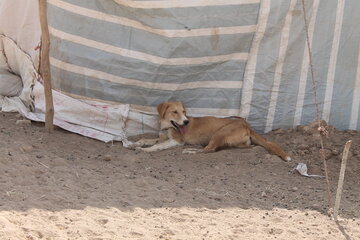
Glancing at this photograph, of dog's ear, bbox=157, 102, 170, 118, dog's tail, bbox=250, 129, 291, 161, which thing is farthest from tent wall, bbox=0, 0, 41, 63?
dog's tail, bbox=250, 129, 291, 161

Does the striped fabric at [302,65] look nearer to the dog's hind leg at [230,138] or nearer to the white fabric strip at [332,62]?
the white fabric strip at [332,62]

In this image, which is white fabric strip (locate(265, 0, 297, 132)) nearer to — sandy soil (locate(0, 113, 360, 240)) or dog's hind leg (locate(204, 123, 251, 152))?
sandy soil (locate(0, 113, 360, 240))

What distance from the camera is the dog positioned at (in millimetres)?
6637

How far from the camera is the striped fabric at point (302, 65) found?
6.66 meters

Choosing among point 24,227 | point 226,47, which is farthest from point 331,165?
point 24,227

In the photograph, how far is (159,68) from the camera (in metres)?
6.78

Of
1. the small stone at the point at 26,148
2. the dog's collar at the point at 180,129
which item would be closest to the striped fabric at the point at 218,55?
the dog's collar at the point at 180,129

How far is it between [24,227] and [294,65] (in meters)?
3.87

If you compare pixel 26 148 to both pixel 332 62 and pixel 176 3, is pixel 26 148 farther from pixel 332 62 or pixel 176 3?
pixel 332 62

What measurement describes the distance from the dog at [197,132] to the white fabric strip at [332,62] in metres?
0.84

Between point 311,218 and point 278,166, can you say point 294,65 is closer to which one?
point 278,166

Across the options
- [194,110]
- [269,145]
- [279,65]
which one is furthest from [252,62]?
[269,145]

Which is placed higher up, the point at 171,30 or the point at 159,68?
the point at 171,30

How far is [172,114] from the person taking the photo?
22.1 ft
